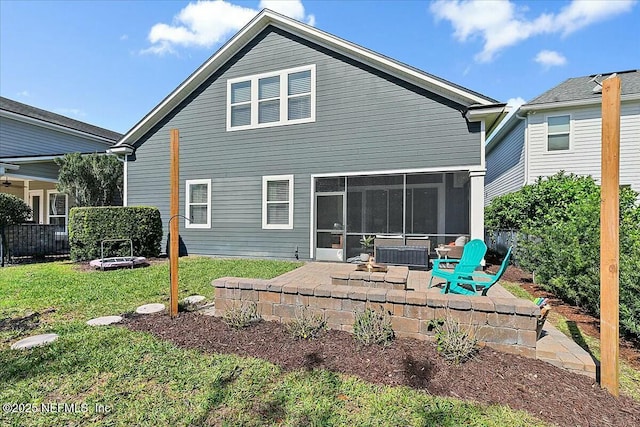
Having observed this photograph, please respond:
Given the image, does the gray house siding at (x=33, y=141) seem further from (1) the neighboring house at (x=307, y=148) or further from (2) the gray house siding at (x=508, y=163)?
(2) the gray house siding at (x=508, y=163)

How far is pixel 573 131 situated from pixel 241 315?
557 inches

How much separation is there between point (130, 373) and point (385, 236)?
7690 mm

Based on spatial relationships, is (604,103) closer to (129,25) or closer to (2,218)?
(129,25)

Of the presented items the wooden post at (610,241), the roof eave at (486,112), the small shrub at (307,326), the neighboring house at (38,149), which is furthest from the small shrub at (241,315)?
the neighboring house at (38,149)

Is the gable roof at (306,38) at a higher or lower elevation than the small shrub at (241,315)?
higher

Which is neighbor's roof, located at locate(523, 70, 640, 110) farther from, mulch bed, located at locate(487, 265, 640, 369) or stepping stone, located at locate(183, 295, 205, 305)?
stepping stone, located at locate(183, 295, 205, 305)

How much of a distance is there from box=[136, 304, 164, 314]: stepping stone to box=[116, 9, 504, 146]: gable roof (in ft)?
27.2

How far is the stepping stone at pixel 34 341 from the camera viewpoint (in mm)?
3434

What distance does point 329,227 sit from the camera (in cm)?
1001

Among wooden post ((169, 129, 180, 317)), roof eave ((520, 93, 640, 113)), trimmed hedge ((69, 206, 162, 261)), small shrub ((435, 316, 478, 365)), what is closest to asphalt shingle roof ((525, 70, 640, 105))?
roof eave ((520, 93, 640, 113))

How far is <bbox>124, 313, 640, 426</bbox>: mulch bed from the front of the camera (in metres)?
2.42

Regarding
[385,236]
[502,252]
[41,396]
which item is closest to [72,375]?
[41,396]

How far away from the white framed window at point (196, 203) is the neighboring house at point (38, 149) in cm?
593

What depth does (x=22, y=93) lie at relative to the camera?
17.8m
